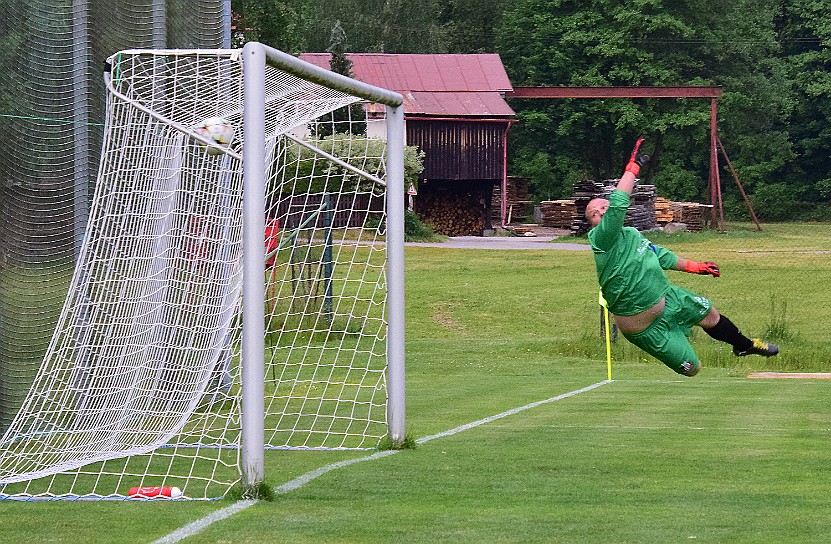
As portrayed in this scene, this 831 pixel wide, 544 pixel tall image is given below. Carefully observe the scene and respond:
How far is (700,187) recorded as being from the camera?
6819cm

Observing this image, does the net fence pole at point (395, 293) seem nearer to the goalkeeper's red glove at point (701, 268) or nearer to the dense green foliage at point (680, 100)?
the goalkeeper's red glove at point (701, 268)

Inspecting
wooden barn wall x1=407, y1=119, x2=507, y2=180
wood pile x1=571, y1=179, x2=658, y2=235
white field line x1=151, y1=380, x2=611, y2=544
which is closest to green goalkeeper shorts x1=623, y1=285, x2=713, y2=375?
white field line x1=151, y1=380, x2=611, y2=544

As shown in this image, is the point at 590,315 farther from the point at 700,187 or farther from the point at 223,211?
the point at 700,187

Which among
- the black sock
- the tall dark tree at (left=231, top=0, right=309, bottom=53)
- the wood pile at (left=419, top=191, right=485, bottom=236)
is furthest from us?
the wood pile at (left=419, top=191, right=485, bottom=236)

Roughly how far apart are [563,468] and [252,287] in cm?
260

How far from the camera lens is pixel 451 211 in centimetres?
5347

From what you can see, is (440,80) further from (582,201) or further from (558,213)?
(582,201)

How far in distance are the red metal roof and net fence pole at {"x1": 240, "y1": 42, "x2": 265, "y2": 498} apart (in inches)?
1767

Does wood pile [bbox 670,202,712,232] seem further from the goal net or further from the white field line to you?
the goal net

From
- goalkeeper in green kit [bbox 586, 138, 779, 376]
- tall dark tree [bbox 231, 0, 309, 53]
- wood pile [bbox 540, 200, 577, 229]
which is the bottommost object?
wood pile [bbox 540, 200, 577, 229]


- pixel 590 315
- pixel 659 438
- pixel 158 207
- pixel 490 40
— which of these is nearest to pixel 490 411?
pixel 659 438

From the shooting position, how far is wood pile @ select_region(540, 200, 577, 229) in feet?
183

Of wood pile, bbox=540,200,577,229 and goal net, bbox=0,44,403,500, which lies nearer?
goal net, bbox=0,44,403,500

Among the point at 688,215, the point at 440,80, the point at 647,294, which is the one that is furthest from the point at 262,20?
the point at 647,294
